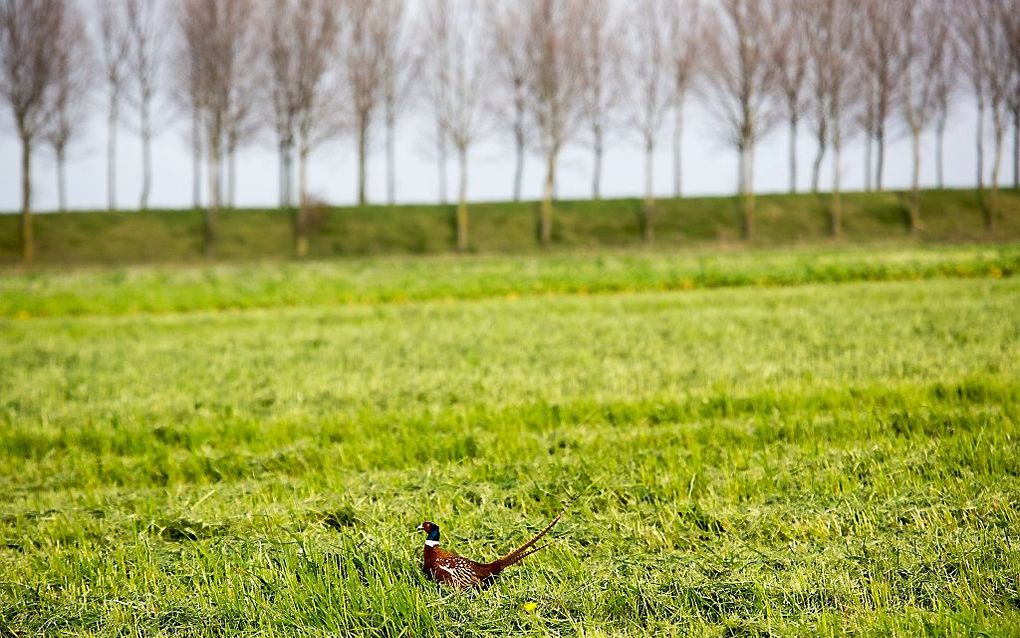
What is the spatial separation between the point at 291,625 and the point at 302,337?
840cm

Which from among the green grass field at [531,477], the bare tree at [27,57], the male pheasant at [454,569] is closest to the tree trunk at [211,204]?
the bare tree at [27,57]

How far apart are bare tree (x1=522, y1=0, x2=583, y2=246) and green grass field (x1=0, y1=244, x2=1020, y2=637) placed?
28.3 metres

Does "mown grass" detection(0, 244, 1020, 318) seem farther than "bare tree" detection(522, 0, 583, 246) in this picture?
No

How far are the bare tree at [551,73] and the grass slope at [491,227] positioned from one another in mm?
4354

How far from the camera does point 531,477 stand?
4832 mm

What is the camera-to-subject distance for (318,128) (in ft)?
124

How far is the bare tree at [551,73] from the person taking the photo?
38.1 metres

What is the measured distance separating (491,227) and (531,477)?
37.4 metres

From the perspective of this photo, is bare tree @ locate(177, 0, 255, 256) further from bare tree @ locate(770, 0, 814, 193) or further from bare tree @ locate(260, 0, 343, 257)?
bare tree @ locate(770, 0, 814, 193)

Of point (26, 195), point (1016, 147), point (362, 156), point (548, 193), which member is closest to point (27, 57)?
point (26, 195)

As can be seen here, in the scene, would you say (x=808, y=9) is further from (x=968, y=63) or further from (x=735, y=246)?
(x=735, y=246)

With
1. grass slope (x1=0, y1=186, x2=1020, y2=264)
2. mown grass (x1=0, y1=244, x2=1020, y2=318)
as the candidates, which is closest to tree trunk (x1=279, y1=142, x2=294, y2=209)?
grass slope (x1=0, y1=186, x2=1020, y2=264)

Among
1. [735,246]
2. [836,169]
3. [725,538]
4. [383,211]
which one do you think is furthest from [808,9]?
[725,538]

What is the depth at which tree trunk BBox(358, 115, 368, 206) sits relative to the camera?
41.7 m
